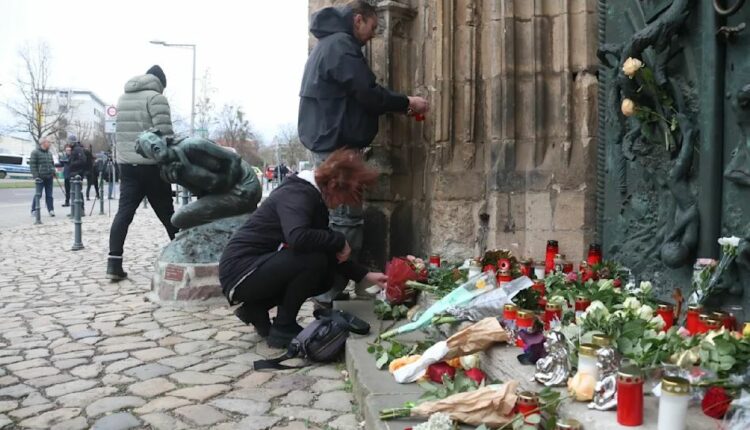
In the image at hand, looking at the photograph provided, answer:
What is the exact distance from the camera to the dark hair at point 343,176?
4.30m

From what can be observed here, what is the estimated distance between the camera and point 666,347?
254 centimetres

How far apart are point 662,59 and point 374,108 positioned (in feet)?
6.58

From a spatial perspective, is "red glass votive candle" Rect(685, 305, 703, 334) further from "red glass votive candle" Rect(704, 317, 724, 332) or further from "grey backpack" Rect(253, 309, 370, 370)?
"grey backpack" Rect(253, 309, 370, 370)

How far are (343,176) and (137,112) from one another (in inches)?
171

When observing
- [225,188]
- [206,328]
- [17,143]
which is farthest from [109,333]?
[17,143]

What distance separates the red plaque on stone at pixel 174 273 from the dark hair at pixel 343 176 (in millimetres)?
2294

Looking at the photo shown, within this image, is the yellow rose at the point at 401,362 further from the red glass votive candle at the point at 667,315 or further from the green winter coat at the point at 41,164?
the green winter coat at the point at 41,164

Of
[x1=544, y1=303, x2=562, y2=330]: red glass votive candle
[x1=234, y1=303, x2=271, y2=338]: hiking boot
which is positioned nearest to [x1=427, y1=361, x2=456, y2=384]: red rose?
[x1=544, y1=303, x2=562, y2=330]: red glass votive candle

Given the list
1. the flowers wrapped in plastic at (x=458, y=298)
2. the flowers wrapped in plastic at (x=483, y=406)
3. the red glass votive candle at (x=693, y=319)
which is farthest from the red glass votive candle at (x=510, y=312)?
the red glass votive candle at (x=693, y=319)

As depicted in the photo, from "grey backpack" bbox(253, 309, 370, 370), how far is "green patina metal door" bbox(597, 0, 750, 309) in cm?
179

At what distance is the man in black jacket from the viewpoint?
4.91 metres

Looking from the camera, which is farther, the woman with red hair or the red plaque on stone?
the red plaque on stone

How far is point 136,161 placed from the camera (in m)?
7.42

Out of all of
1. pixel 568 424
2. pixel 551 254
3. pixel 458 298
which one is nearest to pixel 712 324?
pixel 568 424
